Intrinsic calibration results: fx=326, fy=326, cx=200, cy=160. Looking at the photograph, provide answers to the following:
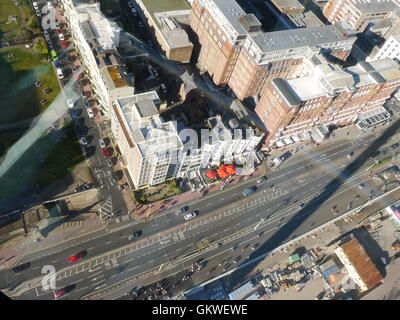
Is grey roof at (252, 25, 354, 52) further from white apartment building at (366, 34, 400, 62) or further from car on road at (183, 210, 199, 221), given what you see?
car on road at (183, 210, 199, 221)

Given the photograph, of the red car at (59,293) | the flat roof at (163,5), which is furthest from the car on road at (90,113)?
the red car at (59,293)

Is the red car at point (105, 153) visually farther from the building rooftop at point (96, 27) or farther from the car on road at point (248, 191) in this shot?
the car on road at point (248, 191)

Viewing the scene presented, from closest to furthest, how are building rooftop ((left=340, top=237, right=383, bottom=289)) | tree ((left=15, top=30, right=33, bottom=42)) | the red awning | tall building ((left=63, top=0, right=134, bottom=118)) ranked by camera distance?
building rooftop ((left=340, top=237, right=383, bottom=289)) < tall building ((left=63, top=0, right=134, bottom=118)) < the red awning < tree ((left=15, top=30, right=33, bottom=42))

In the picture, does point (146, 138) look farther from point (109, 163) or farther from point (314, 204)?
point (314, 204)

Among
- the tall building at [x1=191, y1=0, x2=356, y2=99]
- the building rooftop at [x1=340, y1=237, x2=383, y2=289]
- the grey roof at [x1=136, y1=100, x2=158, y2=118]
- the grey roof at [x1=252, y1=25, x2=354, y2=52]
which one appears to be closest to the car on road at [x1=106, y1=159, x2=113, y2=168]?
the grey roof at [x1=136, y1=100, x2=158, y2=118]

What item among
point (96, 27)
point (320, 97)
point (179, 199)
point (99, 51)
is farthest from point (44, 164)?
point (320, 97)

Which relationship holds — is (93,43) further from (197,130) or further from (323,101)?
(323,101)
